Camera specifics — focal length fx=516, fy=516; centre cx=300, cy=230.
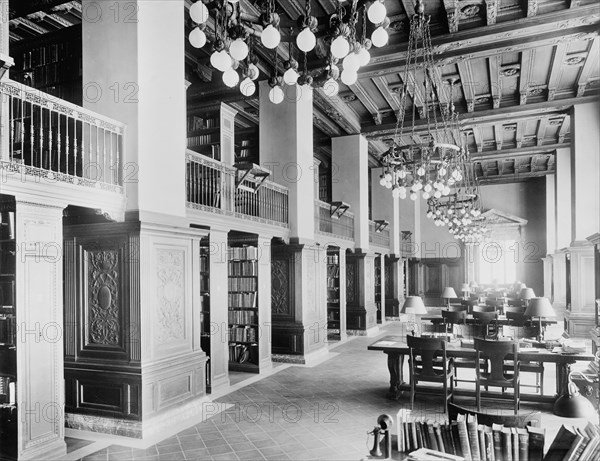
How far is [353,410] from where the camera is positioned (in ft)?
23.0

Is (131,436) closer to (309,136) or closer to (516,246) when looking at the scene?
(309,136)

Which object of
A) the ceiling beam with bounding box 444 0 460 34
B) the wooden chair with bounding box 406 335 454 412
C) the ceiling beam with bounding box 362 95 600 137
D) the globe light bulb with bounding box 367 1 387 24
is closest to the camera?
the globe light bulb with bounding box 367 1 387 24

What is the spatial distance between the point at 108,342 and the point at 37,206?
6.47 ft

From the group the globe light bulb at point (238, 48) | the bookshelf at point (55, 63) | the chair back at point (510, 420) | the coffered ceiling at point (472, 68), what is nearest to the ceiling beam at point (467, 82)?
the coffered ceiling at point (472, 68)

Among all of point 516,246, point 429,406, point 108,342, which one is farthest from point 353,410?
point 516,246

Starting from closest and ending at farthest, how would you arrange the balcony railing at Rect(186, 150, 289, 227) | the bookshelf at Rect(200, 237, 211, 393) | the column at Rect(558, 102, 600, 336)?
the balcony railing at Rect(186, 150, 289, 227), the bookshelf at Rect(200, 237, 211, 393), the column at Rect(558, 102, 600, 336)

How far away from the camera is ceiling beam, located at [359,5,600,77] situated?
28.9ft

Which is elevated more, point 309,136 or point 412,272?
point 309,136

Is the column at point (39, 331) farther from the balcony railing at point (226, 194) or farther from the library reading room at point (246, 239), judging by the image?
the balcony railing at point (226, 194)

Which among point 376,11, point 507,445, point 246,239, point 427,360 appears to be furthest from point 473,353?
point 376,11

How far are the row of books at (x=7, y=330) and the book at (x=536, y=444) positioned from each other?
460 cm

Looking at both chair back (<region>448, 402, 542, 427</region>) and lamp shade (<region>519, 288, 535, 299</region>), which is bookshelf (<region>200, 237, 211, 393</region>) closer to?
chair back (<region>448, 402, 542, 427</region>)

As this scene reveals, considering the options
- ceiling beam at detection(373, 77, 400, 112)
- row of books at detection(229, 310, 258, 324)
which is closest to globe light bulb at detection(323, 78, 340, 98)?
row of books at detection(229, 310, 258, 324)

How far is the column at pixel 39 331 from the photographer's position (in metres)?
4.94
